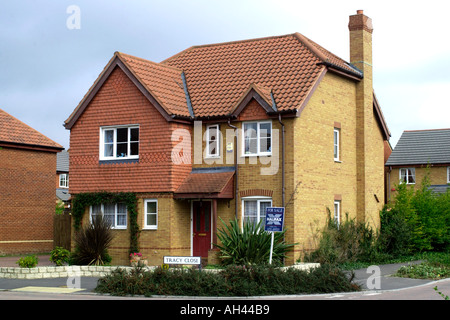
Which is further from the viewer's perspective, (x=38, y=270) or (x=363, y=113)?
(x=363, y=113)

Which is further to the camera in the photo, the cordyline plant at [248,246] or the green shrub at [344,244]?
the green shrub at [344,244]

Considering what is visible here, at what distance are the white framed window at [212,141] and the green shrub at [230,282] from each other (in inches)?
340

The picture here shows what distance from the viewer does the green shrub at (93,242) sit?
82.1 ft

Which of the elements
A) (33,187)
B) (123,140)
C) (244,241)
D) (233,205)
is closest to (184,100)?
(123,140)

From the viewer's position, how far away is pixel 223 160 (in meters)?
26.0

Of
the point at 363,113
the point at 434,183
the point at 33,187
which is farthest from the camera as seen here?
the point at 434,183

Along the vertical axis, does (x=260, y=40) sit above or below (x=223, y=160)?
above

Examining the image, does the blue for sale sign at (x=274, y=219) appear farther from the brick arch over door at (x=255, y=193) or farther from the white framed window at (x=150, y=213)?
the white framed window at (x=150, y=213)

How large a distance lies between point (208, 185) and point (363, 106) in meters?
8.56

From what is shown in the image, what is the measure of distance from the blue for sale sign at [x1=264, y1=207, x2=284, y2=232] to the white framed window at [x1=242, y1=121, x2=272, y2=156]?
5175 mm

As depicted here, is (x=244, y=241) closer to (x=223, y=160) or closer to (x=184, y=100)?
(x=223, y=160)

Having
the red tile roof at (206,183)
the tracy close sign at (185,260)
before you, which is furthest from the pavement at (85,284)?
the red tile roof at (206,183)

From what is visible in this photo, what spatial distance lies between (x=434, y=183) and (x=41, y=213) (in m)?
31.2
